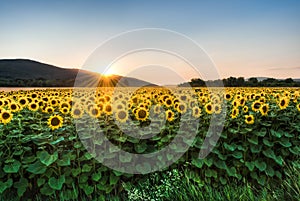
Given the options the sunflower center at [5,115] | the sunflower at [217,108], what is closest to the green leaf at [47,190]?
the sunflower center at [5,115]

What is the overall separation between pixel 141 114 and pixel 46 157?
1402 mm

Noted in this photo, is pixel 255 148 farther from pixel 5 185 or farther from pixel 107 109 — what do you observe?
pixel 5 185

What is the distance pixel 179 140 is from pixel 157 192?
2.60 ft

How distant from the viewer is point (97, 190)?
4238mm

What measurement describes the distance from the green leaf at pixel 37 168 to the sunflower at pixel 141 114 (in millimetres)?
1404

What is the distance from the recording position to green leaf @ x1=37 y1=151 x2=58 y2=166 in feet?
12.8

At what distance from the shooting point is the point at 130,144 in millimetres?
4434

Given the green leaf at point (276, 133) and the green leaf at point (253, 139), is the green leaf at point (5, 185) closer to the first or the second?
the green leaf at point (253, 139)

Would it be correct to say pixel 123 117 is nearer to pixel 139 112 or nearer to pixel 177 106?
pixel 139 112

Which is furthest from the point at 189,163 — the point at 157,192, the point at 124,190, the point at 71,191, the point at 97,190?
the point at 71,191

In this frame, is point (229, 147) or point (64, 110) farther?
point (64, 110)

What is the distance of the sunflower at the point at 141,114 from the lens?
179 inches

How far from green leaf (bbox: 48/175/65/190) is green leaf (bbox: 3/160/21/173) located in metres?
0.43

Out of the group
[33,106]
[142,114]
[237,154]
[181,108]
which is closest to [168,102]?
[181,108]
